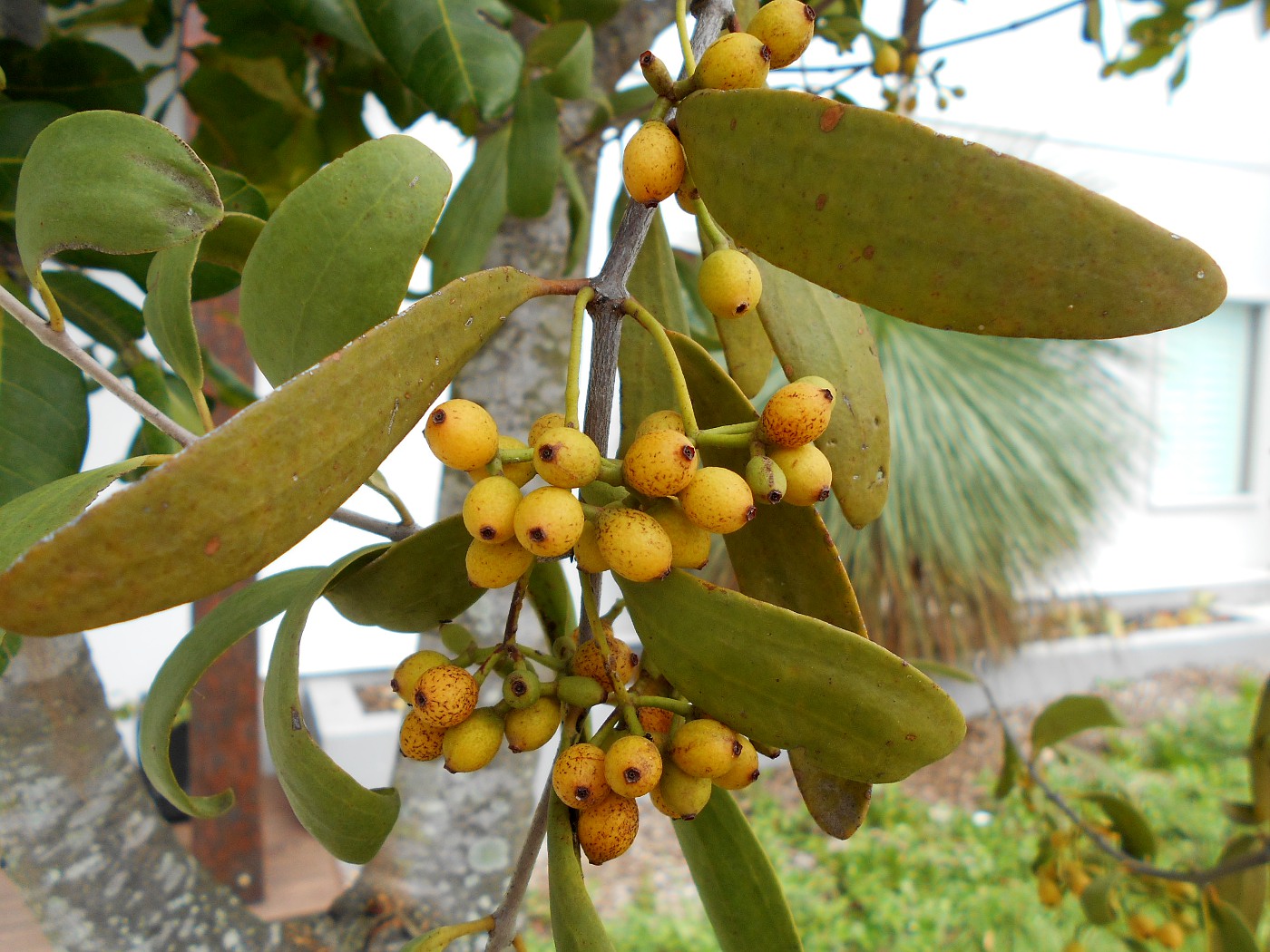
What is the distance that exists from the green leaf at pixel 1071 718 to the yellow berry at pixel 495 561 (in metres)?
0.82

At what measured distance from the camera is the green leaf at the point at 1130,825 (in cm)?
103

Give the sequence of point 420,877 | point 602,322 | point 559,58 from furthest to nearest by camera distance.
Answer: point 420,877 < point 559,58 < point 602,322

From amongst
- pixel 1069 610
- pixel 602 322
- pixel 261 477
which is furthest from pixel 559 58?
pixel 1069 610

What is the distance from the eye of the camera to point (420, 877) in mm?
866

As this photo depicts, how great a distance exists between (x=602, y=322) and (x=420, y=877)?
2.34 feet

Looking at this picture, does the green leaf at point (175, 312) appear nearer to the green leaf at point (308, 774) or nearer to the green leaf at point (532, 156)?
the green leaf at point (308, 774)

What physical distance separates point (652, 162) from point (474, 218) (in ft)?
1.34

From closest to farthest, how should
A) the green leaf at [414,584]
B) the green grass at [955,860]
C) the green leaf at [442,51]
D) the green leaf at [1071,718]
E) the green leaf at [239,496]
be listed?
the green leaf at [239,496], the green leaf at [414,584], the green leaf at [442,51], the green leaf at [1071,718], the green grass at [955,860]

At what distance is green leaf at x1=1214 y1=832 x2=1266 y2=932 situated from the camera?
96cm

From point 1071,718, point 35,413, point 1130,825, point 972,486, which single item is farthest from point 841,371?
point 972,486

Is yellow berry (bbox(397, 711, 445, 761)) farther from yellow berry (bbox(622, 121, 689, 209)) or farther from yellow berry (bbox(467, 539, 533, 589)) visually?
yellow berry (bbox(622, 121, 689, 209))

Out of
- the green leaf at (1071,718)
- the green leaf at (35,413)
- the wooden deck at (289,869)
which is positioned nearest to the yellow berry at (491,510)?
the green leaf at (35,413)

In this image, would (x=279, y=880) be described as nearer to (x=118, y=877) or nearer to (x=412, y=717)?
(x=118, y=877)

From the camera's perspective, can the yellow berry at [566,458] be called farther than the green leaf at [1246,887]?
No
